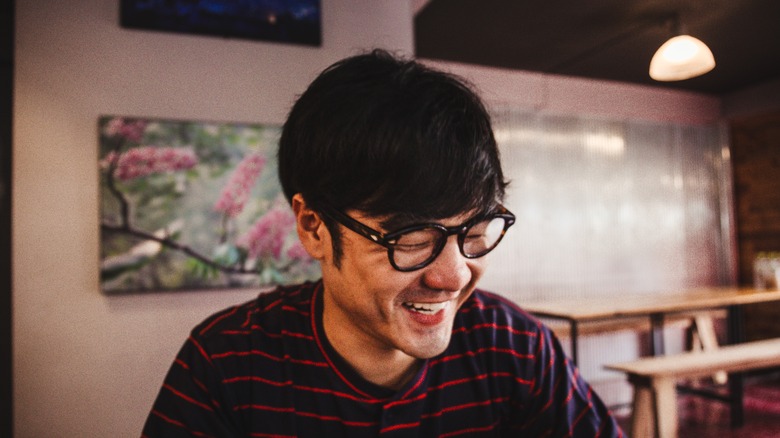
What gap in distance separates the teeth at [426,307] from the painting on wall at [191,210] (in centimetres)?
209

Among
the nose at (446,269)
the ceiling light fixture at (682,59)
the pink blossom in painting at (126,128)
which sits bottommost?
the nose at (446,269)

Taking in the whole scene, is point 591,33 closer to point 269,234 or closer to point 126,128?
point 269,234

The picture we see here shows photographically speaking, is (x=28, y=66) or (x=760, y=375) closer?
(x=28, y=66)

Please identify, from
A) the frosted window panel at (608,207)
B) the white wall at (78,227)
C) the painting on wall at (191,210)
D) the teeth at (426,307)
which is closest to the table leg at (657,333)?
the frosted window panel at (608,207)

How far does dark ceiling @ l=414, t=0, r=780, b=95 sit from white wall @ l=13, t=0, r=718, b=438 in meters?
1.67

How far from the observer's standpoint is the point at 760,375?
526 centimetres

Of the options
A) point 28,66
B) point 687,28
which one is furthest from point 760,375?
point 28,66

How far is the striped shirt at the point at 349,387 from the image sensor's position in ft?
3.08

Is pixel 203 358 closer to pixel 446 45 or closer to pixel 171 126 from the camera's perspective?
pixel 171 126

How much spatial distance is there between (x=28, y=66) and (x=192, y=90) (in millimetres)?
748

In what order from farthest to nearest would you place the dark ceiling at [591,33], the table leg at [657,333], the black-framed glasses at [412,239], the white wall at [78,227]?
the table leg at [657,333] → the dark ceiling at [591,33] → the white wall at [78,227] → the black-framed glasses at [412,239]

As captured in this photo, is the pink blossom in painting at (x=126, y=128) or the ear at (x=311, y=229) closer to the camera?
the ear at (x=311, y=229)

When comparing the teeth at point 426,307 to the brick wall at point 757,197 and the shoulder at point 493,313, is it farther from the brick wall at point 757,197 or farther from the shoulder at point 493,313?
the brick wall at point 757,197

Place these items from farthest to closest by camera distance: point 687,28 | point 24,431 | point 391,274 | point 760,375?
1. point 760,375
2. point 687,28
3. point 24,431
4. point 391,274
